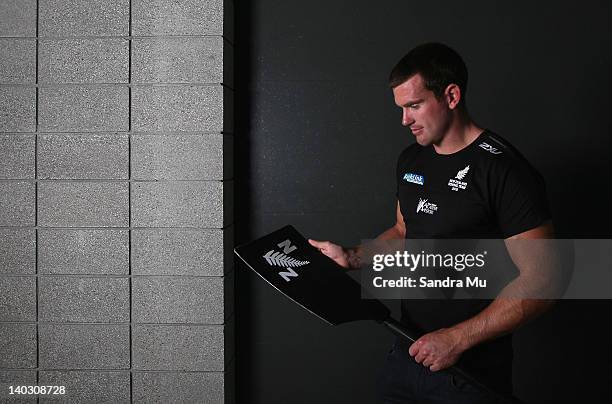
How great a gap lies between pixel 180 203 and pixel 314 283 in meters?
0.83

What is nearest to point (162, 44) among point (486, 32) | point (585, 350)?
point (486, 32)

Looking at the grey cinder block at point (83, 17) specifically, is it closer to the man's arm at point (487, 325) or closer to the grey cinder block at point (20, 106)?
the grey cinder block at point (20, 106)

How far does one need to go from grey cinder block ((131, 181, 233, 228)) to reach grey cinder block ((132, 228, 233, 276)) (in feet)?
0.11

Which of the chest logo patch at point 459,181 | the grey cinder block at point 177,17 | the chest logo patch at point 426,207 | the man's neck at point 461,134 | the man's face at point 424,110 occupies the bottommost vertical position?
the chest logo patch at point 426,207

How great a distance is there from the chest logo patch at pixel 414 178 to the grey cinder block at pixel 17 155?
139cm

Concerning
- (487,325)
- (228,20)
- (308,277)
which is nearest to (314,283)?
(308,277)

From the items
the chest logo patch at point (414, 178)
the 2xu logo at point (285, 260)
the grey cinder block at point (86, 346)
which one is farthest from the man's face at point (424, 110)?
the grey cinder block at point (86, 346)

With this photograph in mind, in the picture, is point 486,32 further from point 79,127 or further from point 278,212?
point 79,127

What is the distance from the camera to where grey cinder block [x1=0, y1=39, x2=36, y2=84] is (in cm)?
236

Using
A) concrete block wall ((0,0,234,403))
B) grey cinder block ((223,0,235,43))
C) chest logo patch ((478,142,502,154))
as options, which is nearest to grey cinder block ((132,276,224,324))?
concrete block wall ((0,0,234,403))

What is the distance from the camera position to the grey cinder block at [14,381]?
2.40 metres

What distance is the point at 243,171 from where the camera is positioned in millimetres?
2557

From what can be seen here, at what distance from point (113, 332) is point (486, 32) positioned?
70.1 inches

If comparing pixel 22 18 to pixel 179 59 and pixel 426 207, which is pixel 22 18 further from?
pixel 426 207
